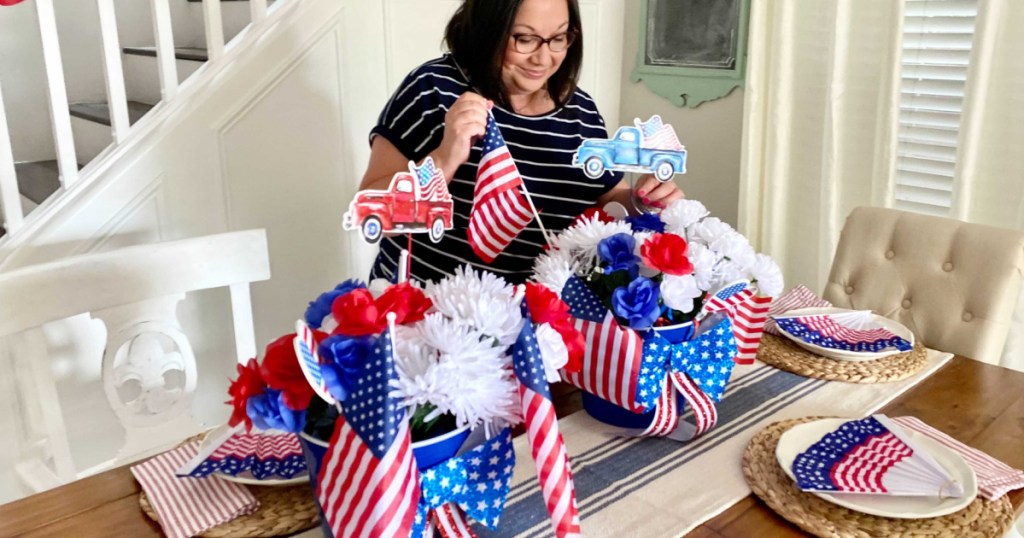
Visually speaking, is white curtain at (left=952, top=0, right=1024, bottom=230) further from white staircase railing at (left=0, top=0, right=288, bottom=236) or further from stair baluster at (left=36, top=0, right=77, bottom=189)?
stair baluster at (left=36, top=0, right=77, bottom=189)

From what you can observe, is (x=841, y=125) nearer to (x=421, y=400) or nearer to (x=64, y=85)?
(x=421, y=400)

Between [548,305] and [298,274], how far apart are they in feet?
5.30

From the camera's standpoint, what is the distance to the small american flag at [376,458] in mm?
664

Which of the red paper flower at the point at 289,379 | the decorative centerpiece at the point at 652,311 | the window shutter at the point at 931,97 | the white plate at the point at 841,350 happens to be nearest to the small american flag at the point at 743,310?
the decorative centerpiece at the point at 652,311

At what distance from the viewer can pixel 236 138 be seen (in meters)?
2.00

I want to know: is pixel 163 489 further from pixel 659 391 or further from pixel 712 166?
pixel 712 166

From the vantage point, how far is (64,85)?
5.74 feet

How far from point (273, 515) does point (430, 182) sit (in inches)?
17.0

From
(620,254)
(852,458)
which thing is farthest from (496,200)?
(852,458)

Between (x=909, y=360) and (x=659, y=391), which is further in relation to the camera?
(x=909, y=360)

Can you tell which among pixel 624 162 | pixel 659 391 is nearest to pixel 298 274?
pixel 624 162

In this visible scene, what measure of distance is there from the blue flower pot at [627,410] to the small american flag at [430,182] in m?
0.32

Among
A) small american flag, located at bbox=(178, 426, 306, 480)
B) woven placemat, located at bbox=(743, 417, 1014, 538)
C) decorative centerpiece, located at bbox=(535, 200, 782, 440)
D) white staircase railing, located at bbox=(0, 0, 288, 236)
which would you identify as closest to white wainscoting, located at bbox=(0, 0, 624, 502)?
white staircase railing, located at bbox=(0, 0, 288, 236)

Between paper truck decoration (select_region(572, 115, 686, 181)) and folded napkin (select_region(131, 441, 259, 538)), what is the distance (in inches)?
26.8
